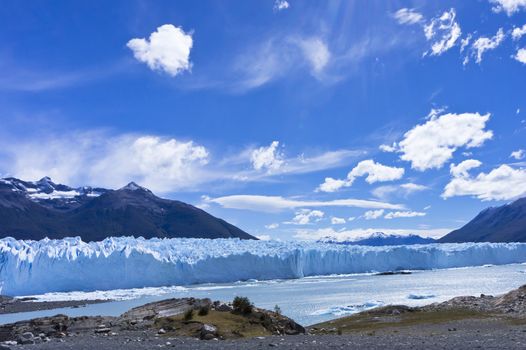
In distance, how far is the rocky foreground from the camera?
1283cm

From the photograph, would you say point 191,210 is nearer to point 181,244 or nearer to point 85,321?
point 181,244

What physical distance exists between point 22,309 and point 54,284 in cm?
1494

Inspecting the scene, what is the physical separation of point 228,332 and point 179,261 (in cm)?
4978

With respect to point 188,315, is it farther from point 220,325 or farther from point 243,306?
point 243,306

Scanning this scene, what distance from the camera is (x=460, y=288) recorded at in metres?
47.1

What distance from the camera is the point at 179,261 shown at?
210ft

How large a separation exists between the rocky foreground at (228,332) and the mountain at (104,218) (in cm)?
14101

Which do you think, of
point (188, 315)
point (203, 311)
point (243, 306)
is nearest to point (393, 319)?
point (243, 306)

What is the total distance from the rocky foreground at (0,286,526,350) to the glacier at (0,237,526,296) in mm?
39119

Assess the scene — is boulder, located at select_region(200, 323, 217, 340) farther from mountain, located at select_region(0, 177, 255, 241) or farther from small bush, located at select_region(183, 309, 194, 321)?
mountain, located at select_region(0, 177, 255, 241)

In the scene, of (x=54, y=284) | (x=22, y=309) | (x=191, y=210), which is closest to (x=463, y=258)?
(x=54, y=284)

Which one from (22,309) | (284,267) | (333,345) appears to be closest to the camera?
(333,345)

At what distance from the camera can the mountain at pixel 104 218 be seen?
522 ft

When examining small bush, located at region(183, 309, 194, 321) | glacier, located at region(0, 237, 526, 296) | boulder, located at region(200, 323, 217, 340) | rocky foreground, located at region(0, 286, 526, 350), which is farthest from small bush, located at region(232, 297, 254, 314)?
glacier, located at region(0, 237, 526, 296)
